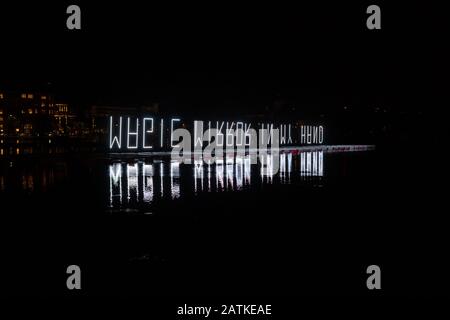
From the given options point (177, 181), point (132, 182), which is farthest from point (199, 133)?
point (132, 182)

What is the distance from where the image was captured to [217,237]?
24.8 feet

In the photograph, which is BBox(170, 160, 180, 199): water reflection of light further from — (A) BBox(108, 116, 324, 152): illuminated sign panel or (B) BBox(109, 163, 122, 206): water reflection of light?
(A) BBox(108, 116, 324, 152): illuminated sign panel

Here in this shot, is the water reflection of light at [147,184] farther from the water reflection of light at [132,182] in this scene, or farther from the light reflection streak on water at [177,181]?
the water reflection of light at [132,182]

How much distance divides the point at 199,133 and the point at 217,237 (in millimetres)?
24427

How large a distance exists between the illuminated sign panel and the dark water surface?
41.4 feet

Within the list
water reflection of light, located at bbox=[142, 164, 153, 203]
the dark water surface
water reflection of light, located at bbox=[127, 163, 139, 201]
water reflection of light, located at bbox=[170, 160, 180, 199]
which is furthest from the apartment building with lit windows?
the dark water surface

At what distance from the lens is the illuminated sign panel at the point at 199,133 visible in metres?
26.8

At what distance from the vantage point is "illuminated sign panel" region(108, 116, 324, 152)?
26.8 m

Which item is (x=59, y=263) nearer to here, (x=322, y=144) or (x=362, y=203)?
(x=362, y=203)

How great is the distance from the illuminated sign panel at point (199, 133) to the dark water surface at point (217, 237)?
1261 cm

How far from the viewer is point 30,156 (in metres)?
26.8

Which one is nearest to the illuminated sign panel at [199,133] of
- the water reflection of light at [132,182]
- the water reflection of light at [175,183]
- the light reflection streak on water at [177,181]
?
the light reflection streak on water at [177,181]

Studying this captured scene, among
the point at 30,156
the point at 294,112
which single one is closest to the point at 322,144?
the point at 294,112

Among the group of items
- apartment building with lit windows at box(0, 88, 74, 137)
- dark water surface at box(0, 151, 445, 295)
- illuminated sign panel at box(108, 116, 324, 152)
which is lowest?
dark water surface at box(0, 151, 445, 295)
